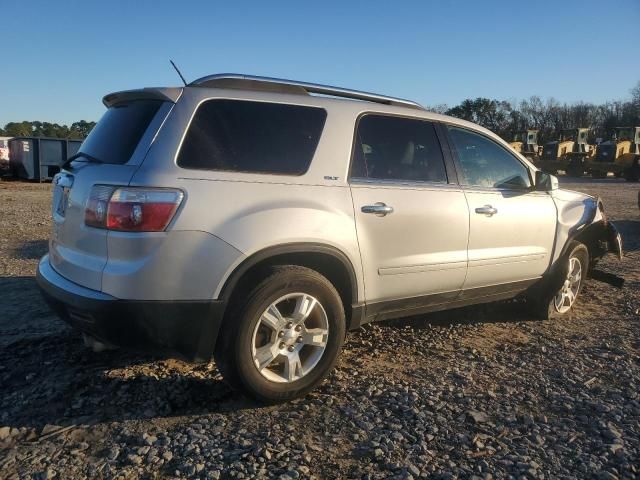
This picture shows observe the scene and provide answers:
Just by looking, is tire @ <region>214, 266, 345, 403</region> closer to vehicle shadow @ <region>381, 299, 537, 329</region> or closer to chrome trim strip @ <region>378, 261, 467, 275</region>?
chrome trim strip @ <region>378, 261, 467, 275</region>

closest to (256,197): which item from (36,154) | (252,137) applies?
(252,137)

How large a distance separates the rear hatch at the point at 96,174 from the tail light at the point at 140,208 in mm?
82

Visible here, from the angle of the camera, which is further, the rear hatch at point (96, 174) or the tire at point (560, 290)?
the tire at point (560, 290)

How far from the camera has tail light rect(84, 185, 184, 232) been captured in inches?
115

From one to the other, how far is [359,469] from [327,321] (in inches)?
39.2

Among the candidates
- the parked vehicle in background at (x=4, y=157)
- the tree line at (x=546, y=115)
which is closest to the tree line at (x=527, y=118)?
the tree line at (x=546, y=115)

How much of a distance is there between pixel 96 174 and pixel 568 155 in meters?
36.2

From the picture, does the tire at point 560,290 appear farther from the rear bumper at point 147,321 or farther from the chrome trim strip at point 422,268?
the rear bumper at point 147,321

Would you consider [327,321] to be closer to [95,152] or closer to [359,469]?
[359,469]

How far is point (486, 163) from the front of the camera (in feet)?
15.4

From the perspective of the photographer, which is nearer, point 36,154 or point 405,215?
point 405,215

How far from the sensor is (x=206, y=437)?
299 centimetres

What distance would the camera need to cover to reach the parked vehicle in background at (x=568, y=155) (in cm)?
3388

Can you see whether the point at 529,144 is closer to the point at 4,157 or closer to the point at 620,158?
the point at 620,158
